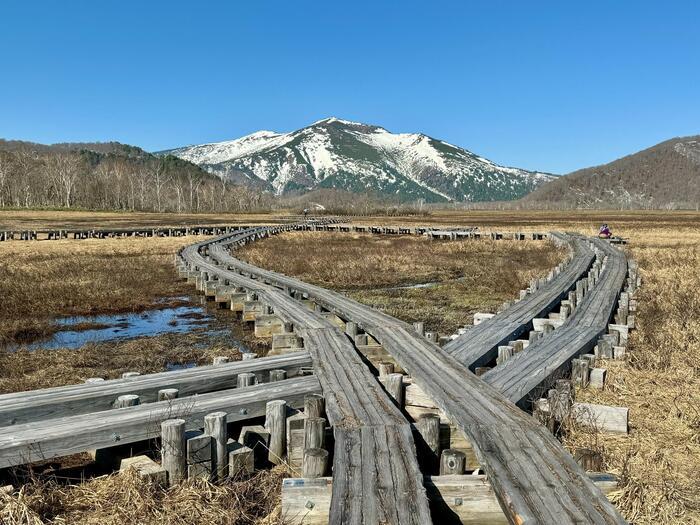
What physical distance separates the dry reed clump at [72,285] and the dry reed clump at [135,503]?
872 cm

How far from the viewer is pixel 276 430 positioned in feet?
18.8

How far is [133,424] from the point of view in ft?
17.3

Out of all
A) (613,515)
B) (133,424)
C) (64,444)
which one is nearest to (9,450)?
(64,444)

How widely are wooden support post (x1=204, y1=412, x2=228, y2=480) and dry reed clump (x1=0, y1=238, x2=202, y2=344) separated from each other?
29.3ft

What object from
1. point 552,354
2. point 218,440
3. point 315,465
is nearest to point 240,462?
point 218,440

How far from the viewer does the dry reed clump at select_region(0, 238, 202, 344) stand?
48.2ft

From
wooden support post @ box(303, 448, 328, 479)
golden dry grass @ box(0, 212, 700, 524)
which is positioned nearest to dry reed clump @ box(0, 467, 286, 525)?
golden dry grass @ box(0, 212, 700, 524)

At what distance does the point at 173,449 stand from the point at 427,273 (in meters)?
20.2

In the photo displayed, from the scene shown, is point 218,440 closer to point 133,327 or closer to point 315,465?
point 315,465

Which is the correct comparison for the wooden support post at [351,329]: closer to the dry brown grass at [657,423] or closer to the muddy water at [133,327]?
the muddy water at [133,327]

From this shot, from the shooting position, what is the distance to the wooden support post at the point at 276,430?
5.71 m

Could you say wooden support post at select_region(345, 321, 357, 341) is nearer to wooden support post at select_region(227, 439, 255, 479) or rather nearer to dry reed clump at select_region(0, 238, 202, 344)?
wooden support post at select_region(227, 439, 255, 479)

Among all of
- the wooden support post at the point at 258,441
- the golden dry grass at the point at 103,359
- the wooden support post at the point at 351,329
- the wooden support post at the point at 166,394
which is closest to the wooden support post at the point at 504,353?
the wooden support post at the point at 351,329

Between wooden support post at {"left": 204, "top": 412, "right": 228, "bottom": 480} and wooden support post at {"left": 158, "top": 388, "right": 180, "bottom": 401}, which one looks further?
wooden support post at {"left": 158, "top": 388, "right": 180, "bottom": 401}
